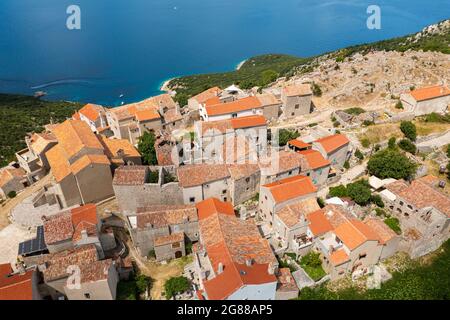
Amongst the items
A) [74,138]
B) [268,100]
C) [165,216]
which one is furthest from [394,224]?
[74,138]

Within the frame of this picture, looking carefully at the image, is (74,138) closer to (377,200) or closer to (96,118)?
(96,118)

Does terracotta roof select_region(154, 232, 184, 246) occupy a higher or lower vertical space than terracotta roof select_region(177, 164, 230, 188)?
lower

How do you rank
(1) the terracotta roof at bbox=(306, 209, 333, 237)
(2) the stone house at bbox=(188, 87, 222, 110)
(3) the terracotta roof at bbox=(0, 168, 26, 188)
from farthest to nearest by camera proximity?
(2) the stone house at bbox=(188, 87, 222, 110)
(3) the terracotta roof at bbox=(0, 168, 26, 188)
(1) the terracotta roof at bbox=(306, 209, 333, 237)

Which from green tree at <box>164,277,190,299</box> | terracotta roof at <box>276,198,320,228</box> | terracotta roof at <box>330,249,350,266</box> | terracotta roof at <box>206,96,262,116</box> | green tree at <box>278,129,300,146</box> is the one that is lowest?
green tree at <box>164,277,190,299</box>

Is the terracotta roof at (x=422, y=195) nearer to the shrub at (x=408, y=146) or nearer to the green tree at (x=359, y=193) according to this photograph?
the green tree at (x=359, y=193)

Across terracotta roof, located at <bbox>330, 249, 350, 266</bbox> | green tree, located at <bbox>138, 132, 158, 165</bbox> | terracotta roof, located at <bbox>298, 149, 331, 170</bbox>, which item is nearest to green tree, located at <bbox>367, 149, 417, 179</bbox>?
terracotta roof, located at <bbox>298, 149, 331, 170</bbox>

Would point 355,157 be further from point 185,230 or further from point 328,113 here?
point 185,230

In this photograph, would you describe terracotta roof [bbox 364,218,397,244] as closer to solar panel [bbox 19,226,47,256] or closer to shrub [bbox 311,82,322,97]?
shrub [bbox 311,82,322,97]
